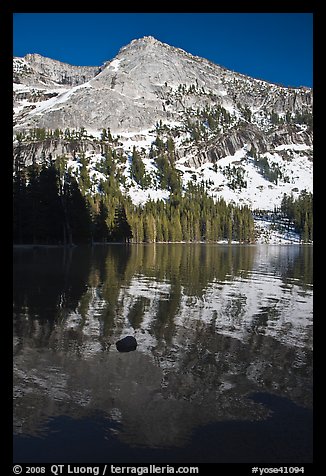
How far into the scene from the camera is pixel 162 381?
1484 centimetres

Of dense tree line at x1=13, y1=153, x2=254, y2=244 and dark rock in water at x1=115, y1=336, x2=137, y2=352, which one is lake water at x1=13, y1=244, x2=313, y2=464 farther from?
dense tree line at x1=13, y1=153, x2=254, y2=244

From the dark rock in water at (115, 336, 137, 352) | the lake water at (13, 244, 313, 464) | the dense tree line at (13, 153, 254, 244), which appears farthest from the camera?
the dense tree line at (13, 153, 254, 244)

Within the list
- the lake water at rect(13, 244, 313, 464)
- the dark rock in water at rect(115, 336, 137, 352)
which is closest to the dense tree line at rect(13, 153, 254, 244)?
the lake water at rect(13, 244, 313, 464)

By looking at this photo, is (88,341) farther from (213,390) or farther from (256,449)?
→ (256,449)

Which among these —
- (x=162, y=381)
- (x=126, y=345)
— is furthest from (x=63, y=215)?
(x=162, y=381)

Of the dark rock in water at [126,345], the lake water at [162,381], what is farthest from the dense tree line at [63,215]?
the dark rock in water at [126,345]

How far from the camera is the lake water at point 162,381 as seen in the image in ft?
34.7

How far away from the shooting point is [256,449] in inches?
412

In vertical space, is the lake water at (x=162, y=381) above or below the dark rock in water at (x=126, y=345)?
below

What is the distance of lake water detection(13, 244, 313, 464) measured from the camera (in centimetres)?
1058

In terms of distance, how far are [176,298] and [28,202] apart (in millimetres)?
67918

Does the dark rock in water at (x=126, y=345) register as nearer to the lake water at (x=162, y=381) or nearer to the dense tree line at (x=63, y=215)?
the lake water at (x=162, y=381)
